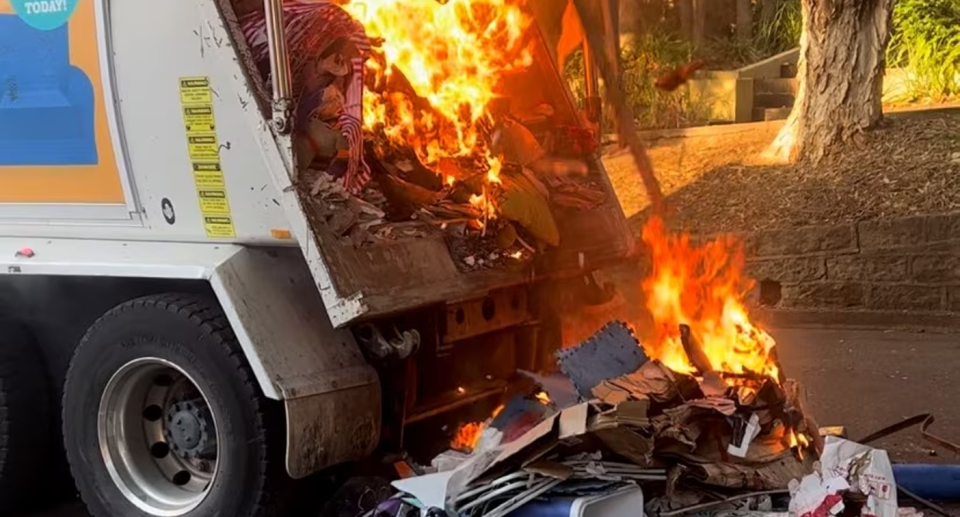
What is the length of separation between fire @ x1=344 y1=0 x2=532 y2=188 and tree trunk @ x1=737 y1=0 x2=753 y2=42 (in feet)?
30.0

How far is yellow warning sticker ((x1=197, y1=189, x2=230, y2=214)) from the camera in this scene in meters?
4.12

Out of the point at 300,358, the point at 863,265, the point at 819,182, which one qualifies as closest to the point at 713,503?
the point at 300,358

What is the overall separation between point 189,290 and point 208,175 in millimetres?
568

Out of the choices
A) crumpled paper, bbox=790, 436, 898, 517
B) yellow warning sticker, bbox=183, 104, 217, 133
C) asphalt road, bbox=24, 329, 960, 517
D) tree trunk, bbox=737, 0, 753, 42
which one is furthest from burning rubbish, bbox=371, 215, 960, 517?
tree trunk, bbox=737, 0, 753, 42

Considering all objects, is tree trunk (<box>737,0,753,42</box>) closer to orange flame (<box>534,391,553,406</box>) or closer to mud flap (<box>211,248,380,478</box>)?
orange flame (<box>534,391,553,406</box>)

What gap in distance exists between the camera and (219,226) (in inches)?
164

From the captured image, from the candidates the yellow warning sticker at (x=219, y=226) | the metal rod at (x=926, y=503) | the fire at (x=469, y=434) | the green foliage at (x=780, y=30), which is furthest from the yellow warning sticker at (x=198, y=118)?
the green foliage at (x=780, y=30)

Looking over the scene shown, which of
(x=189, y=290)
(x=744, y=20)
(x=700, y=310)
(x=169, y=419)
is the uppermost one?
(x=744, y=20)

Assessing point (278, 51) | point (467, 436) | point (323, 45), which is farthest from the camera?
point (467, 436)

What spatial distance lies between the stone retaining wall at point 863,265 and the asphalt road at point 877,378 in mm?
329

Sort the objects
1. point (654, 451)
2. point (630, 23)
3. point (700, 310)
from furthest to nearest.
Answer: point (630, 23) → point (700, 310) → point (654, 451)

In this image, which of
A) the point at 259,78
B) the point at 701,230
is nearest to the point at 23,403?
the point at 259,78

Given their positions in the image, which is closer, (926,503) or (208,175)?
(208,175)

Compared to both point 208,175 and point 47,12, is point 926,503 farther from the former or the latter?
point 47,12
